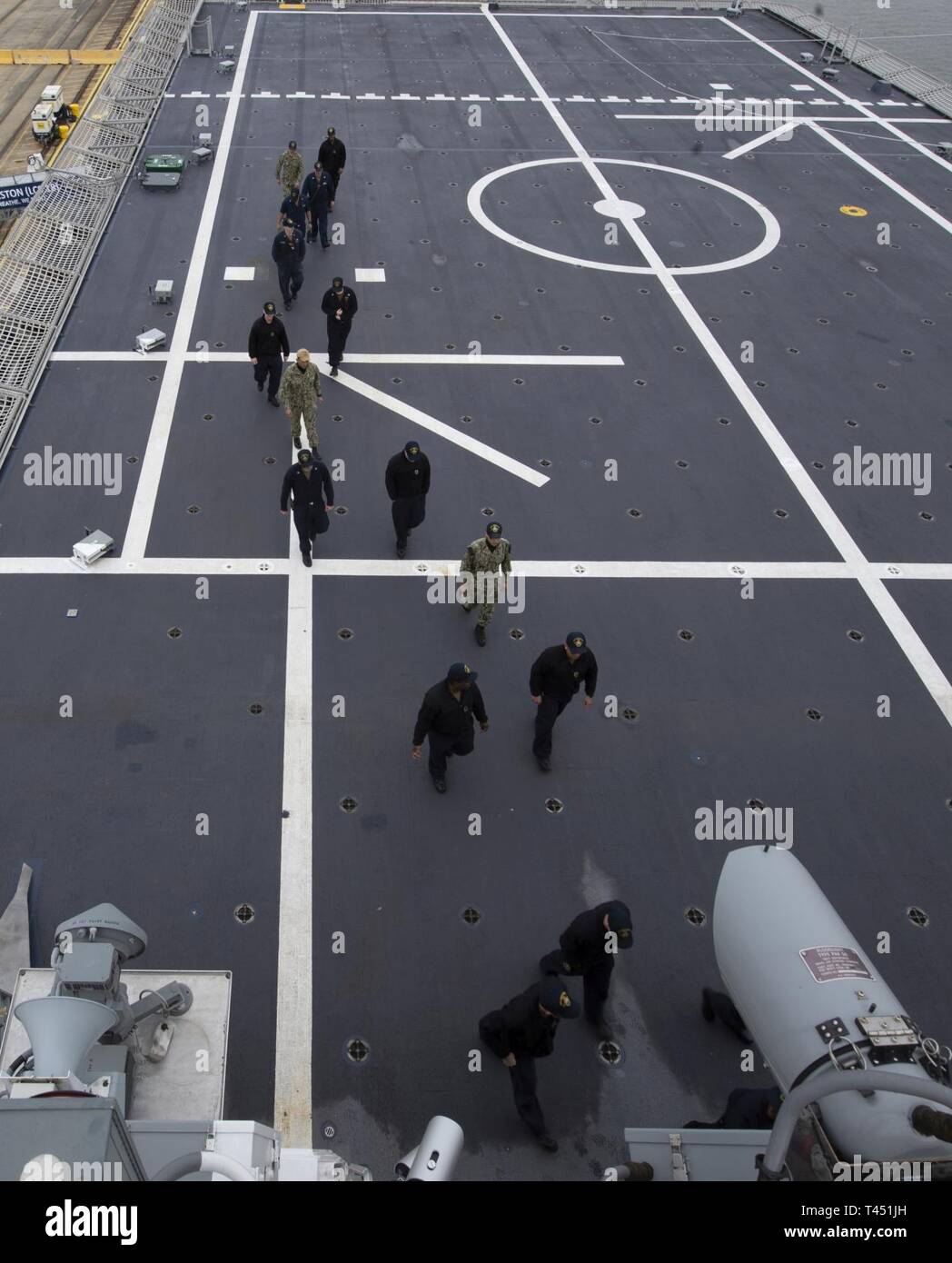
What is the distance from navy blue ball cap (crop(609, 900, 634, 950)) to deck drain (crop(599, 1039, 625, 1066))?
1.17m

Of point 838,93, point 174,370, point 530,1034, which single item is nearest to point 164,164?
point 174,370

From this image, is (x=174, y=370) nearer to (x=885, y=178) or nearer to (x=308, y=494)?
(x=308, y=494)

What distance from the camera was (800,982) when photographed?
5.36 metres

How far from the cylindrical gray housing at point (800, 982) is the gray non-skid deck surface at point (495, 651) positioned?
181cm

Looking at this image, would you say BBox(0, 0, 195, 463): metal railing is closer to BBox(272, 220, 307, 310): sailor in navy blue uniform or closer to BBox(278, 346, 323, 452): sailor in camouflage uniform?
BBox(272, 220, 307, 310): sailor in navy blue uniform

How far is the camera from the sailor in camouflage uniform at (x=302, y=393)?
11.9 metres

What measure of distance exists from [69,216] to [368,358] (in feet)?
25.1

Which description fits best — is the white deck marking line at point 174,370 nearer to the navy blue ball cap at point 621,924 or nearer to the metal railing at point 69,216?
the metal railing at point 69,216

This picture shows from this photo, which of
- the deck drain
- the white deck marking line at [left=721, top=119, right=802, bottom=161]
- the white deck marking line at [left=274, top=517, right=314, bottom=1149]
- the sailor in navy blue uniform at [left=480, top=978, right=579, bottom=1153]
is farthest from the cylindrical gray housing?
the white deck marking line at [left=721, top=119, right=802, bottom=161]

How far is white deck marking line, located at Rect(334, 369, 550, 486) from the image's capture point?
42.5 ft

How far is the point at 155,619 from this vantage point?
10.5m

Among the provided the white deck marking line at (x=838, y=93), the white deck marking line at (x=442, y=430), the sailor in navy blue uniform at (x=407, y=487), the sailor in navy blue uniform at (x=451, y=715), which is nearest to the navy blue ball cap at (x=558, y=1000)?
the sailor in navy blue uniform at (x=451, y=715)

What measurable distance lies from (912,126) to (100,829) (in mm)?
28201
